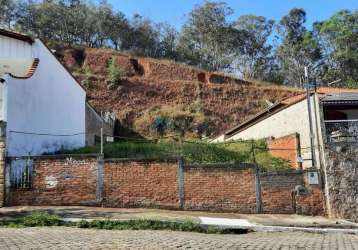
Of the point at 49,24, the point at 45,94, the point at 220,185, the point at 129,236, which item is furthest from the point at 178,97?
the point at 129,236

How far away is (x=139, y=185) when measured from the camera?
15898 mm

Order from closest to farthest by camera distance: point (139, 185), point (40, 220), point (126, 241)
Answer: point (126, 241) → point (40, 220) → point (139, 185)

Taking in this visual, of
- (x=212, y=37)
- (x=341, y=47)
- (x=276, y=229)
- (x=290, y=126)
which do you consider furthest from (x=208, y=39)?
(x=276, y=229)

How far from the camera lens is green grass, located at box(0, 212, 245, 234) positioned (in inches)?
481

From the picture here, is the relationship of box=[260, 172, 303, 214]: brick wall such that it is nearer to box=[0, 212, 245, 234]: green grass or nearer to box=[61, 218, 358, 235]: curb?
box=[61, 218, 358, 235]: curb

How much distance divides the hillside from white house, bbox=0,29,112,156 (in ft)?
50.6

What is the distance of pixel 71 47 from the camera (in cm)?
4928

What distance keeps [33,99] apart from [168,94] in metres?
24.1

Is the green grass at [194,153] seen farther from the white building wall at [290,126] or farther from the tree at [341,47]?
the tree at [341,47]

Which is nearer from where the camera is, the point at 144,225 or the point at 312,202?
the point at 144,225

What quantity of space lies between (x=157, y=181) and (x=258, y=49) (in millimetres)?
41401

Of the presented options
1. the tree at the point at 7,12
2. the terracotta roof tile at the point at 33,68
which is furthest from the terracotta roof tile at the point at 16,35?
the tree at the point at 7,12

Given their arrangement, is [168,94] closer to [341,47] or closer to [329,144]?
[341,47]

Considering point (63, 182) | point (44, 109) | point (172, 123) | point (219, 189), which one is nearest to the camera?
point (63, 182)
